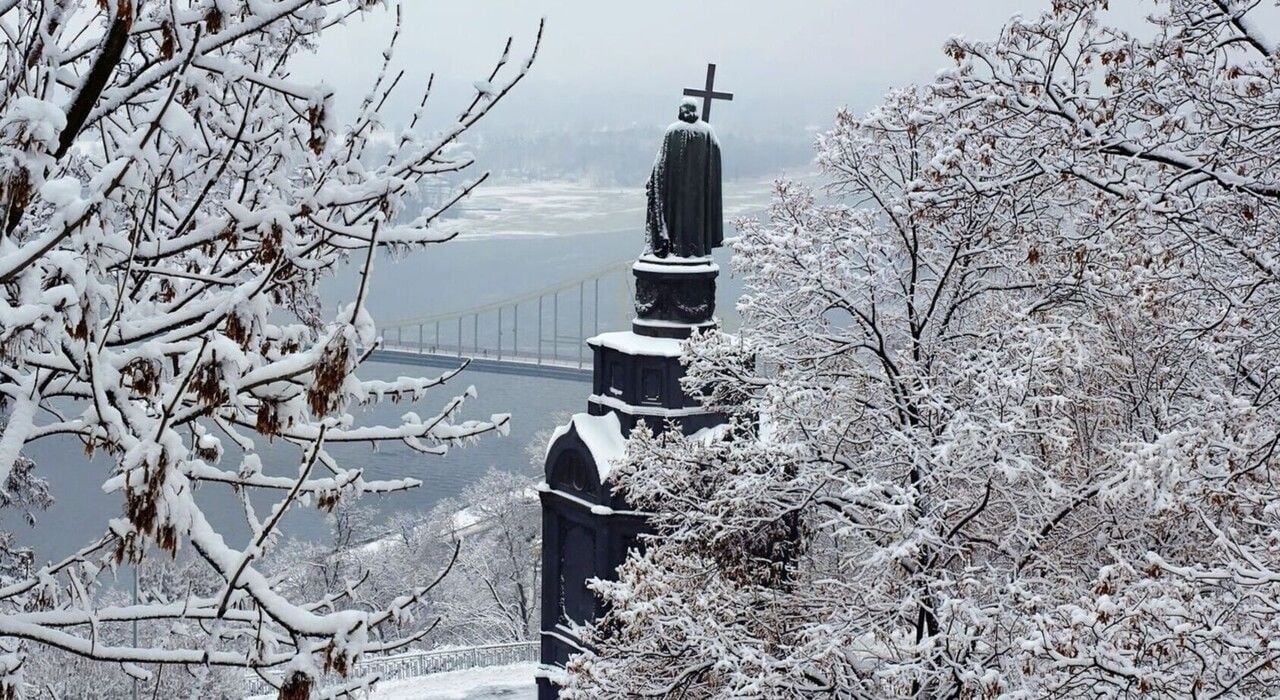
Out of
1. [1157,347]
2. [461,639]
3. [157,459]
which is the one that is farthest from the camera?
[461,639]

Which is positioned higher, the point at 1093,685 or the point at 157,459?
the point at 157,459

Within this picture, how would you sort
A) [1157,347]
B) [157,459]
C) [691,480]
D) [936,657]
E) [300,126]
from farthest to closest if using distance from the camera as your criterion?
1. [691,480]
2. [936,657]
3. [1157,347]
4. [300,126]
5. [157,459]

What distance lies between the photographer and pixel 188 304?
3.88 metres

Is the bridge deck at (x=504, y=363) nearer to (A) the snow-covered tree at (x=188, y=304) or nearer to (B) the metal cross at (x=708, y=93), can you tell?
(B) the metal cross at (x=708, y=93)

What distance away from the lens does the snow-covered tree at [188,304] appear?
3.20 meters

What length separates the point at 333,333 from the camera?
3.29m

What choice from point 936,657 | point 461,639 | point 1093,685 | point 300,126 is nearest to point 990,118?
point 1093,685

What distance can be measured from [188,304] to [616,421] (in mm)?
11795

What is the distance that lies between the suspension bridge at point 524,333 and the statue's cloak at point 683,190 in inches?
850

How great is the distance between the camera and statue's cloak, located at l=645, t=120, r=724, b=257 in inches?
593

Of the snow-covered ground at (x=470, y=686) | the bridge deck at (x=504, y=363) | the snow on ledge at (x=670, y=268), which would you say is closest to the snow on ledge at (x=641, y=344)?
the snow on ledge at (x=670, y=268)

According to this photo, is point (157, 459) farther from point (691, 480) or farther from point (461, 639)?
point (461, 639)

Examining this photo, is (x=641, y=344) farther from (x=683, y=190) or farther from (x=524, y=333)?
(x=524, y=333)

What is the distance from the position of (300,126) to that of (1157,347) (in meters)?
5.03
